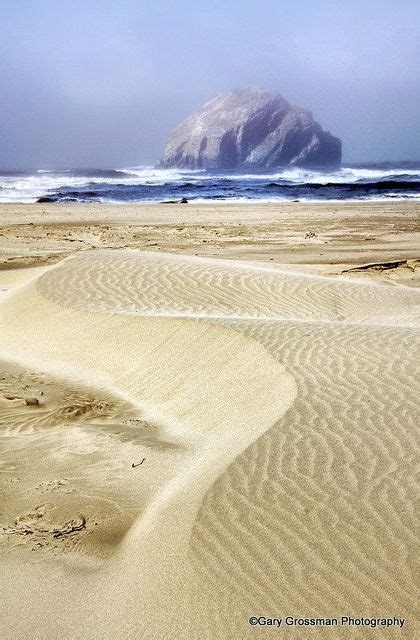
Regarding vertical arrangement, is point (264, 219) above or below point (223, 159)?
below

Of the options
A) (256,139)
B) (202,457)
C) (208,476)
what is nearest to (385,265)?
(202,457)

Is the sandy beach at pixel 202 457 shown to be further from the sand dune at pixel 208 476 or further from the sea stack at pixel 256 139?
the sea stack at pixel 256 139

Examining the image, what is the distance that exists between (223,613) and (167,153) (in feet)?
412

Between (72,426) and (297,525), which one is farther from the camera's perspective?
(72,426)

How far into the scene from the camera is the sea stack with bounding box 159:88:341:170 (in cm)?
10725

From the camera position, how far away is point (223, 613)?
8.85 feet

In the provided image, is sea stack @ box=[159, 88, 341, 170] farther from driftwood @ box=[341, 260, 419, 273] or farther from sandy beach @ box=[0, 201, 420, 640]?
sandy beach @ box=[0, 201, 420, 640]

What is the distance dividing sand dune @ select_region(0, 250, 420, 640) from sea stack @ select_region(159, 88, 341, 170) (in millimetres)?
100841

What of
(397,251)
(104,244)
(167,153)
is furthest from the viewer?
(167,153)

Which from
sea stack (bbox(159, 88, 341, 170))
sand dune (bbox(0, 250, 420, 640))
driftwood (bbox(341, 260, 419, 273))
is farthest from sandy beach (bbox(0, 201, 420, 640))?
sea stack (bbox(159, 88, 341, 170))

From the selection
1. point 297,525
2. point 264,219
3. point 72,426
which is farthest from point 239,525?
point 264,219

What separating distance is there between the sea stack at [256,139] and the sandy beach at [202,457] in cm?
9854

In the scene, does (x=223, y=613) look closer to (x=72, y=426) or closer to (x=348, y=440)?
(x=348, y=440)

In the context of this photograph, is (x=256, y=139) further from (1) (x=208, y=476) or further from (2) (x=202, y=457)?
(1) (x=208, y=476)
